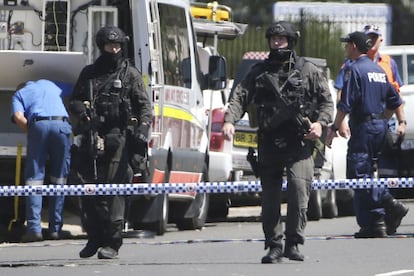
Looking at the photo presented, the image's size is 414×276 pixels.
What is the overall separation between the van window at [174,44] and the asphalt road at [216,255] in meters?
1.61

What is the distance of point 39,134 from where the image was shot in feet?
46.1

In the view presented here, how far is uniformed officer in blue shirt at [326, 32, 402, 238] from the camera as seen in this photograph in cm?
1277

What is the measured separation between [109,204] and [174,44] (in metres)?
3.82

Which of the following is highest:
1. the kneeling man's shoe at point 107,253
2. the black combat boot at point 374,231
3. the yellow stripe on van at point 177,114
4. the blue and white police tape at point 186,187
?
the yellow stripe on van at point 177,114

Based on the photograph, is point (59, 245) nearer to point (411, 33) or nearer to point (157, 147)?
point (157, 147)

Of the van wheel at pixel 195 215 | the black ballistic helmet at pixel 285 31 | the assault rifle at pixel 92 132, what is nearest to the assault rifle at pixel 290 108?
the black ballistic helmet at pixel 285 31

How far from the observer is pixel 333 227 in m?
15.4

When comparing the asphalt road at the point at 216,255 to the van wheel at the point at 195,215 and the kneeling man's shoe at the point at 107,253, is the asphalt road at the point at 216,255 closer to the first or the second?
the kneeling man's shoe at the point at 107,253

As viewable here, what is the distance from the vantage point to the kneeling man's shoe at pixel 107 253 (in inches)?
448

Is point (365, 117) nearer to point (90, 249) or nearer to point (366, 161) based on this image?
point (366, 161)

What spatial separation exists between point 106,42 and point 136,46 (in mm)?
2194

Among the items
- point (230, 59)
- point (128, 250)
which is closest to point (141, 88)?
point (128, 250)

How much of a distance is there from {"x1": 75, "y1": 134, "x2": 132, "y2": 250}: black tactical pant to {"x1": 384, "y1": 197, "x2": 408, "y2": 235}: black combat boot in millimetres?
2812

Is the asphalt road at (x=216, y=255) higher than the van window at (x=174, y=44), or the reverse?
the van window at (x=174, y=44)
